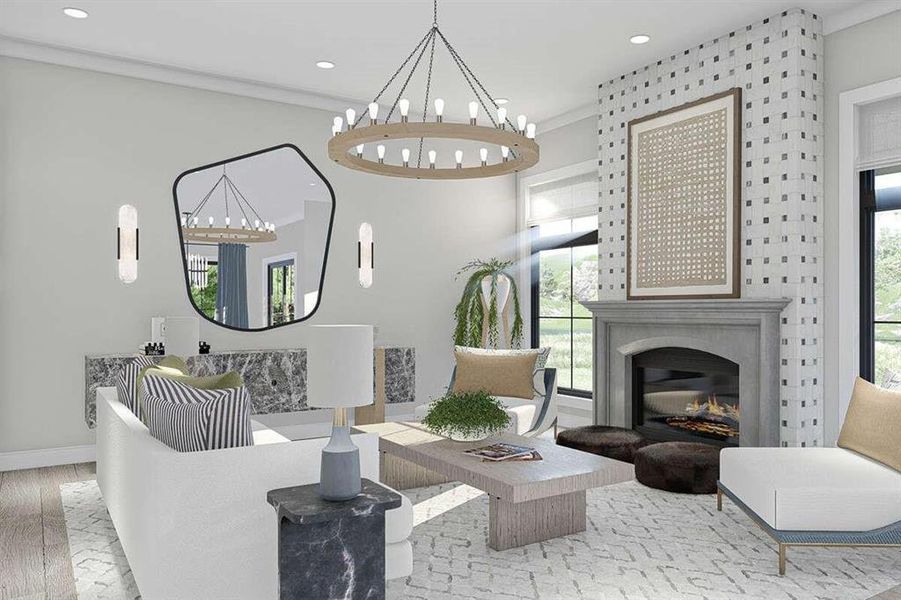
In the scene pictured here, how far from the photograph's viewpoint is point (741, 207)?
468cm

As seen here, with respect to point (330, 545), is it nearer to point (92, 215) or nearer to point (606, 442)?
point (606, 442)

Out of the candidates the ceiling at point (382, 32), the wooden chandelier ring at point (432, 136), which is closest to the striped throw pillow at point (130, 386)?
the wooden chandelier ring at point (432, 136)

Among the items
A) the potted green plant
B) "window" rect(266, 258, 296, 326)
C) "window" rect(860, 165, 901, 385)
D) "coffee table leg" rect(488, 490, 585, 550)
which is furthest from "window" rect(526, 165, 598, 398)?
"coffee table leg" rect(488, 490, 585, 550)

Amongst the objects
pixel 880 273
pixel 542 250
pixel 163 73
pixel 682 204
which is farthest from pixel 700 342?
pixel 163 73

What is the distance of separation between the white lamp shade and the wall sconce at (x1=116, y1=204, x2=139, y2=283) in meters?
3.65

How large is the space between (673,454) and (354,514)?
2717 millimetres

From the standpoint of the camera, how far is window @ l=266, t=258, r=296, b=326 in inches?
233

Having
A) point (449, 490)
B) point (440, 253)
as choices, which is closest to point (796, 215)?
point (449, 490)

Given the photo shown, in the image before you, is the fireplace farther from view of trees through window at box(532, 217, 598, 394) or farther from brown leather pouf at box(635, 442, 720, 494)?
view of trees through window at box(532, 217, 598, 394)

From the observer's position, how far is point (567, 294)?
682 cm

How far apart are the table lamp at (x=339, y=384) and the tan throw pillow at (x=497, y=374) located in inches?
122

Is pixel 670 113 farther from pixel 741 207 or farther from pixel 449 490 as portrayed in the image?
pixel 449 490

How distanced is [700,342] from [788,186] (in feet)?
3.95

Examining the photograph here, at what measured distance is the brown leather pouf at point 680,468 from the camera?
163 inches
